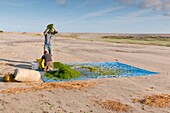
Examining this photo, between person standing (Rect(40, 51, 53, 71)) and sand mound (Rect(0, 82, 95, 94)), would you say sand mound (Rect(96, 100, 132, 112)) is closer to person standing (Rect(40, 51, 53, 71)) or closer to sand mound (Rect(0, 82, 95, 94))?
sand mound (Rect(0, 82, 95, 94))

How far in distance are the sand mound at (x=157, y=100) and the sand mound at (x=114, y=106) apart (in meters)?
0.58

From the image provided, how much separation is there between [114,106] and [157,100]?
144cm

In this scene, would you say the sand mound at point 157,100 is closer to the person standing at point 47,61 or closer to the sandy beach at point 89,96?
the sandy beach at point 89,96

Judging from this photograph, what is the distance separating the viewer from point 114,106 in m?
6.55

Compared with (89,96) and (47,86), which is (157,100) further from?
(47,86)

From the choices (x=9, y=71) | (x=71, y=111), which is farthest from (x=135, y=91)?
(x=9, y=71)

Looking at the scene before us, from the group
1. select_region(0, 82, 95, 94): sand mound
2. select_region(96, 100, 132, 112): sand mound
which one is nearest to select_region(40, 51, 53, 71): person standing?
select_region(0, 82, 95, 94): sand mound

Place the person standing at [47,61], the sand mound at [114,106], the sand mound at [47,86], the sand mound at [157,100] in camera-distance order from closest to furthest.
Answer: the sand mound at [114,106], the sand mound at [157,100], the sand mound at [47,86], the person standing at [47,61]

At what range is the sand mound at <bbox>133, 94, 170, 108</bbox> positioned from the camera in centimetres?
678

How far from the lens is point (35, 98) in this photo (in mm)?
7184

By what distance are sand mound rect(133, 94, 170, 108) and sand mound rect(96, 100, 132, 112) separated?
0.58 m

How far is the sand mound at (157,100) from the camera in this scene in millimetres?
6782

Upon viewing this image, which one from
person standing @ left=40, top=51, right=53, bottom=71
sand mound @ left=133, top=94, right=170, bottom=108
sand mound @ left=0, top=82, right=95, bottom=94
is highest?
person standing @ left=40, top=51, right=53, bottom=71

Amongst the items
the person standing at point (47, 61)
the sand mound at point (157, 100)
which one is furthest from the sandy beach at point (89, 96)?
the person standing at point (47, 61)
